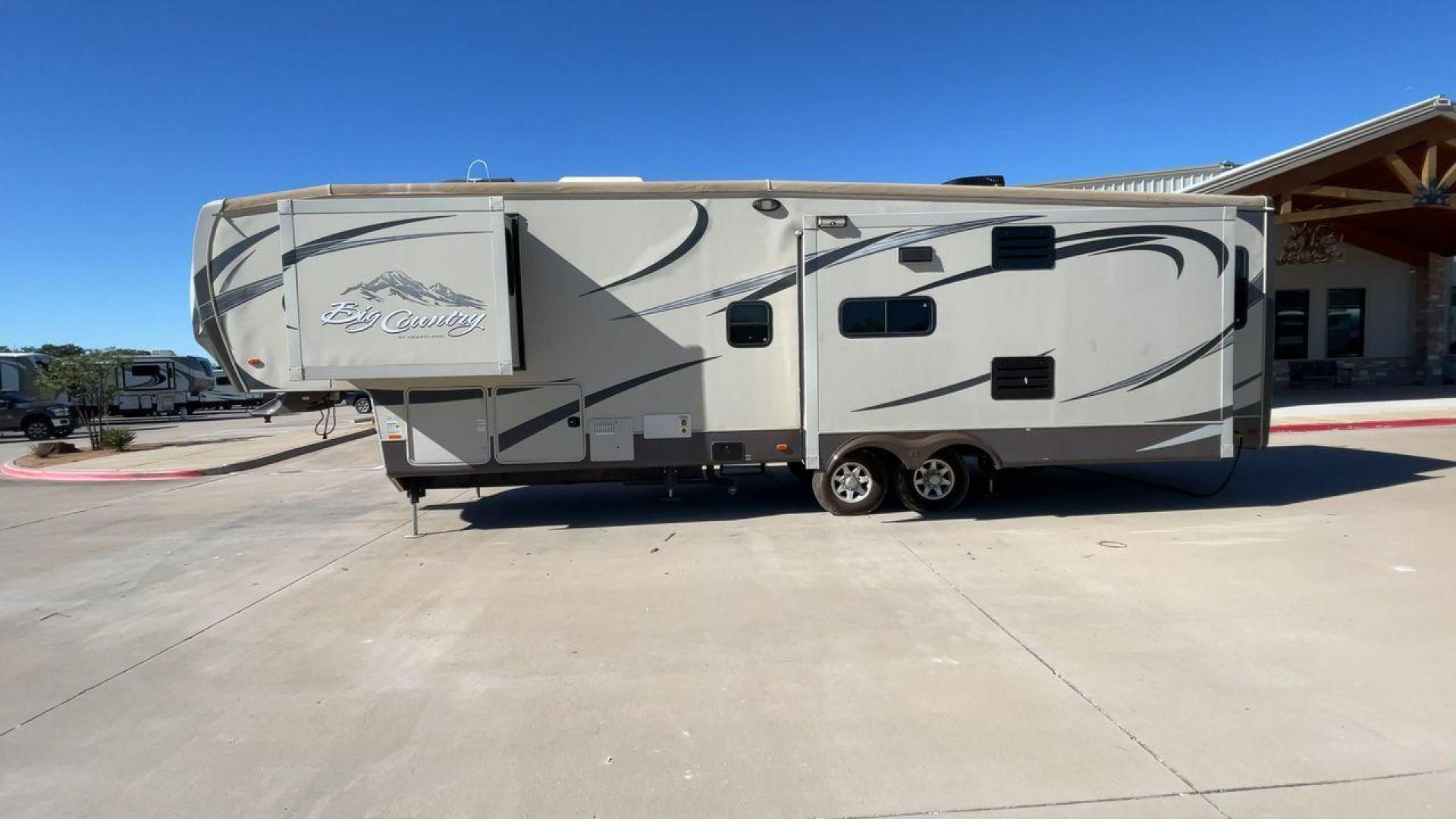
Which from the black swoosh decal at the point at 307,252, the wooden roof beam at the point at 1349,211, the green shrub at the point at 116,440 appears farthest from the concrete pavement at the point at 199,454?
the wooden roof beam at the point at 1349,211

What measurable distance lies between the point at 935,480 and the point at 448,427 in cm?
505

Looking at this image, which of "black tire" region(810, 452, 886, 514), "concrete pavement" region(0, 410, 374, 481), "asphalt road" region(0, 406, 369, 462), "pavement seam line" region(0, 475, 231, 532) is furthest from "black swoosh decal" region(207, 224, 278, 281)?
"asphalt road" region(0, 406, 369, 462)

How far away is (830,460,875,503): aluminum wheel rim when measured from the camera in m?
7.71

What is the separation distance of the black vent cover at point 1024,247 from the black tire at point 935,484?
6.65ft

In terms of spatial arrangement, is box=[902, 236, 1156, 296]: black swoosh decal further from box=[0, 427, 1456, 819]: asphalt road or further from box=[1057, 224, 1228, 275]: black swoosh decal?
box=[0, 427, 1456, 819]: asphalt road

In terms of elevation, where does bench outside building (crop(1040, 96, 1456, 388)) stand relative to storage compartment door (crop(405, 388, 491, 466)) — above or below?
above

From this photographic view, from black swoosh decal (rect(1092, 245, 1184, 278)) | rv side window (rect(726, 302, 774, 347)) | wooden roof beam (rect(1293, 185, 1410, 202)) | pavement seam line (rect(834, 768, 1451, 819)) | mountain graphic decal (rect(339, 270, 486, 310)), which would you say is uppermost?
wooden roof beam (rect(1293, 185, 1410, 202))

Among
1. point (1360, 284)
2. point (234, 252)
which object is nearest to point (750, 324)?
point (234, 252)

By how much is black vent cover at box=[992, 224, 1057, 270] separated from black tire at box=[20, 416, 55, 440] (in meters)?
26.1

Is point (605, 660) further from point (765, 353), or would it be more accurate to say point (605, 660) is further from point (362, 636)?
point (765, 353)

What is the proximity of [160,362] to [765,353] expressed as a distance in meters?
33.0

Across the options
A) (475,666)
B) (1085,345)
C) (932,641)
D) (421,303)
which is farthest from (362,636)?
(1085,345)

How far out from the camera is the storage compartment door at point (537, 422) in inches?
288

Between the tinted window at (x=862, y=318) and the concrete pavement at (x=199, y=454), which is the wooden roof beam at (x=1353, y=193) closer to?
the tinted window at (x=862, y=318)
